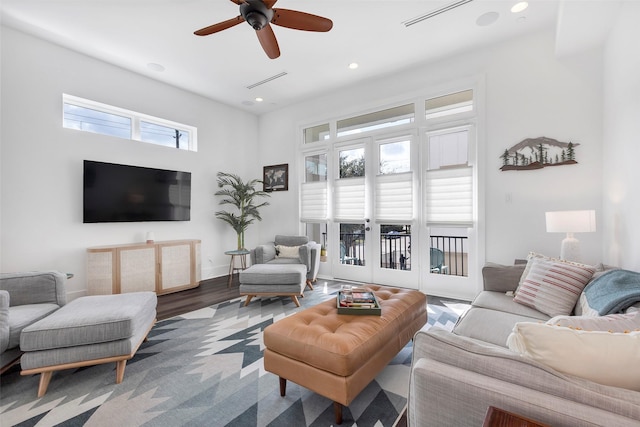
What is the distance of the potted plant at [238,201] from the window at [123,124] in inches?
32.3

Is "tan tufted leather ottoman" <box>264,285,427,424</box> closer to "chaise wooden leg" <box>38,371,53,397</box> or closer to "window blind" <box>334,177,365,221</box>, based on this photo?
"chaise wooden leg" <box>38,371,53,397</box>

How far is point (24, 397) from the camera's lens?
5.74 feet

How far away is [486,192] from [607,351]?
3.00m

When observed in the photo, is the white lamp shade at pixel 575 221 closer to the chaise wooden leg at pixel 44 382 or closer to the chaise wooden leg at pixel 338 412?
the chaise wooden leg at pixel 338 412

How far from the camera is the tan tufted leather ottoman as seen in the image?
1442 millimetres

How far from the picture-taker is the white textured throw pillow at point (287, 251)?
13.9ft

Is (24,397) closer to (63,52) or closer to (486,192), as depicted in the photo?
(63,52)

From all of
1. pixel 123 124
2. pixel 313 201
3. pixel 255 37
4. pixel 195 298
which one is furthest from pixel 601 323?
pixel 123 124

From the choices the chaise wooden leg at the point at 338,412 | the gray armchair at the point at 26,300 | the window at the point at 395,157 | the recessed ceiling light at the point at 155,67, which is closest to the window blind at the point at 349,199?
the window at the point at 395,157

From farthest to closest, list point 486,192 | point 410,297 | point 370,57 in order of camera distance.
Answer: point 370,57
point 486,192
point 410,297

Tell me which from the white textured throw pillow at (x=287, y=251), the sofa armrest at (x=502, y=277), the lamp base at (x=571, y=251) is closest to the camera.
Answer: the sofa armrest at (x=502, y=277)

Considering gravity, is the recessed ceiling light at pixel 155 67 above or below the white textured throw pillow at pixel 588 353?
above

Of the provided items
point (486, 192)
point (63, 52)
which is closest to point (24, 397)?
point (63, 52)

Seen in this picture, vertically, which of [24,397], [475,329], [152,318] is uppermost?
[475,329]
